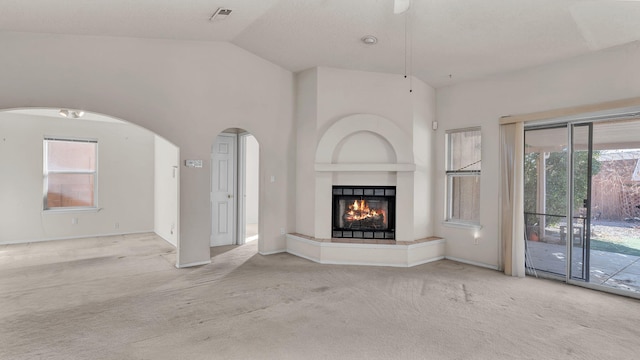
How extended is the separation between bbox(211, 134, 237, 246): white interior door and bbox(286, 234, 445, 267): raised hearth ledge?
1.90 meters

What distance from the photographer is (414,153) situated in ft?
17.2

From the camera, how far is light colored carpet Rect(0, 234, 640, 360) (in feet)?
8.43

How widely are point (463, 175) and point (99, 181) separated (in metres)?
7.19

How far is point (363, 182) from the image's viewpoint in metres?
5.27

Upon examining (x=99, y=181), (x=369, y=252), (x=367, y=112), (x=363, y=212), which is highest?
(x=367, y=112)

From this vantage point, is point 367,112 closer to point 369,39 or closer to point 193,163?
point 369,39

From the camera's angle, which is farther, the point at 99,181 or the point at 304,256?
the point at 99,181

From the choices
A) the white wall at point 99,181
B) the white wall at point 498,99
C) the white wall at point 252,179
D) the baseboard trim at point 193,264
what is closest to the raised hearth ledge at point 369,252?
the white wall at point 498,99

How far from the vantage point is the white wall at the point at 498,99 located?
150 inches

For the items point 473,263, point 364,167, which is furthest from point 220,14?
point 473,263

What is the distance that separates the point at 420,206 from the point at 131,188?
20.2ft

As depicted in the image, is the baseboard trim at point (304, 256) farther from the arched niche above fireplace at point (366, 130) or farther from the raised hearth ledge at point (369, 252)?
the arched niche above fireplace at point (366, 130)

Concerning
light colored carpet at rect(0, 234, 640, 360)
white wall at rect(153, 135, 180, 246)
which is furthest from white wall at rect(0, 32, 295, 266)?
white wall at rect(153, 135, 180, 246)

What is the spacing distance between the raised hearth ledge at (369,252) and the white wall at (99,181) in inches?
181
